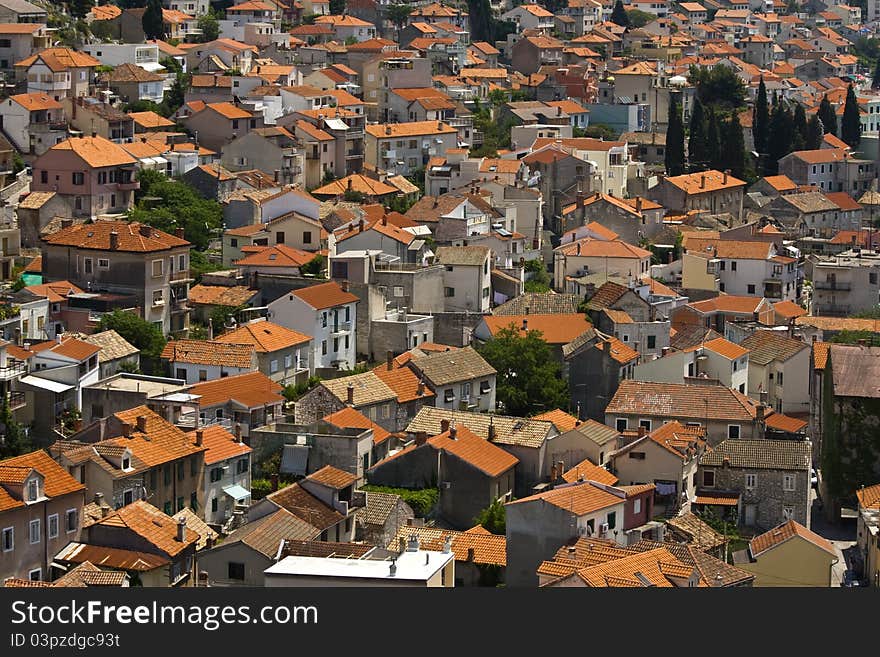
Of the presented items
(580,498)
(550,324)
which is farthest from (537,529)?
(550,324)

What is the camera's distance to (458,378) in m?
56.6

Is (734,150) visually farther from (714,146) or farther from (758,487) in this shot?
(758,487)

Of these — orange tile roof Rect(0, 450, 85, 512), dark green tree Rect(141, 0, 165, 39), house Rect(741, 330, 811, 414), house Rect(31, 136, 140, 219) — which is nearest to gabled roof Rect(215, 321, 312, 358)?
house Rect(31, 136, 140, 219)

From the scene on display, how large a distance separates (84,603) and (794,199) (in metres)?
66.2

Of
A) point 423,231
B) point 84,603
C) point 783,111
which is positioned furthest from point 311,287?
point 783,111

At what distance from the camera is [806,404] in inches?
2464

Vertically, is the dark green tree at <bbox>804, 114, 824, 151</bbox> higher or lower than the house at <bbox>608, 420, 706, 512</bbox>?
lower

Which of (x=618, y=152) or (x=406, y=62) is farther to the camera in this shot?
(x=406, y=62)

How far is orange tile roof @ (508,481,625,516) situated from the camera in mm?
45094

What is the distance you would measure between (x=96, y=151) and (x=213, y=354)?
15.3m

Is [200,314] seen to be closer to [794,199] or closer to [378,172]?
[378,172]

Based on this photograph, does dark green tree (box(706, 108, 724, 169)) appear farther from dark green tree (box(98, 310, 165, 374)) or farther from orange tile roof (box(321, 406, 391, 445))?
orange tile roof (box(321, 406, 391, 445))

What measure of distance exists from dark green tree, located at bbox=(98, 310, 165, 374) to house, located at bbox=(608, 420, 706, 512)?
39.6ft

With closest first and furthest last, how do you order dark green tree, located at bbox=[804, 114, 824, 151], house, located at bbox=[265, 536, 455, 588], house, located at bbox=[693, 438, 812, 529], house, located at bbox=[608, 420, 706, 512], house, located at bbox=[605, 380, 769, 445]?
house, located at bbox=[265, 536, 455, 588] → house, located at bbox=[608, 420, 706, 512] → house, located at bbox=[693, 438, 812, 529] → house, located at bbox=[605, 380, 769, 445] → dark green tree, located at bbox=[804, 114, 824, 151]
